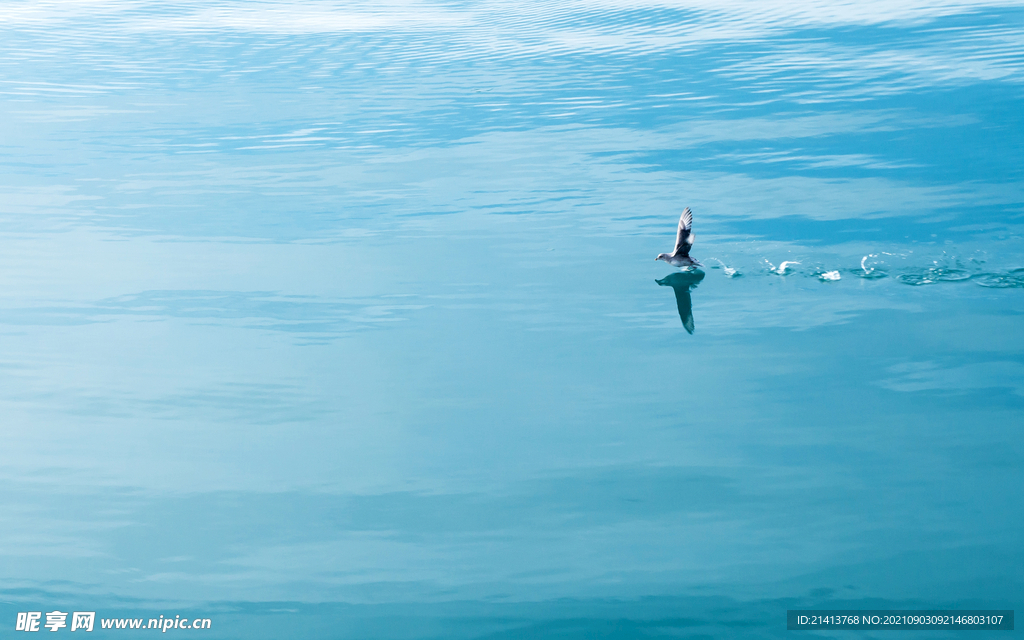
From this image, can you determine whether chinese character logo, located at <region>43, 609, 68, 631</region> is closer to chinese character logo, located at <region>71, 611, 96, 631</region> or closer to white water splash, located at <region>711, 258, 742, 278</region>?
chinese character logo, located at <region>71, 611, 96, 631</region>

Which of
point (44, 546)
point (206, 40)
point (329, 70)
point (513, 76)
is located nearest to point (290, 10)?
point (206, 40)

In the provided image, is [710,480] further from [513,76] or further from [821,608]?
[513,76]

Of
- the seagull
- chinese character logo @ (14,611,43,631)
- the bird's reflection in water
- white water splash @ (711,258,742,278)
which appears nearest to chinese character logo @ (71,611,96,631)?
chinese character logo @ (14,611,43,631)

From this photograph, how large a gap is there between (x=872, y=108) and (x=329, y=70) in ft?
81.6

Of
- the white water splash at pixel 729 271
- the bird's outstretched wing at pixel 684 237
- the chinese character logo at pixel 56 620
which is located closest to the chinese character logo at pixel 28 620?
the chinese character logo at pixel 56 620

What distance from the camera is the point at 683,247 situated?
798 inches

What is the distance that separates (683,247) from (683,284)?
143 centimetres

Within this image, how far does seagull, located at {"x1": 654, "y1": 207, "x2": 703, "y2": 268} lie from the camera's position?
19969 mm

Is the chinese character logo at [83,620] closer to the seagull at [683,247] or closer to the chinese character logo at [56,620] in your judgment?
the chinese character logo at [56,620]

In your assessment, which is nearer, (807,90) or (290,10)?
(807,90)

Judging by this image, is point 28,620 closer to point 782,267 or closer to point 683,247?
point 683,247

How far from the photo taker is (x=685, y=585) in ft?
41.3

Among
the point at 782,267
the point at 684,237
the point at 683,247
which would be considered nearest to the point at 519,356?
the point at 683,247

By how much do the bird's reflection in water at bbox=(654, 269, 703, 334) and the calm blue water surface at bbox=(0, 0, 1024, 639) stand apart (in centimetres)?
10
